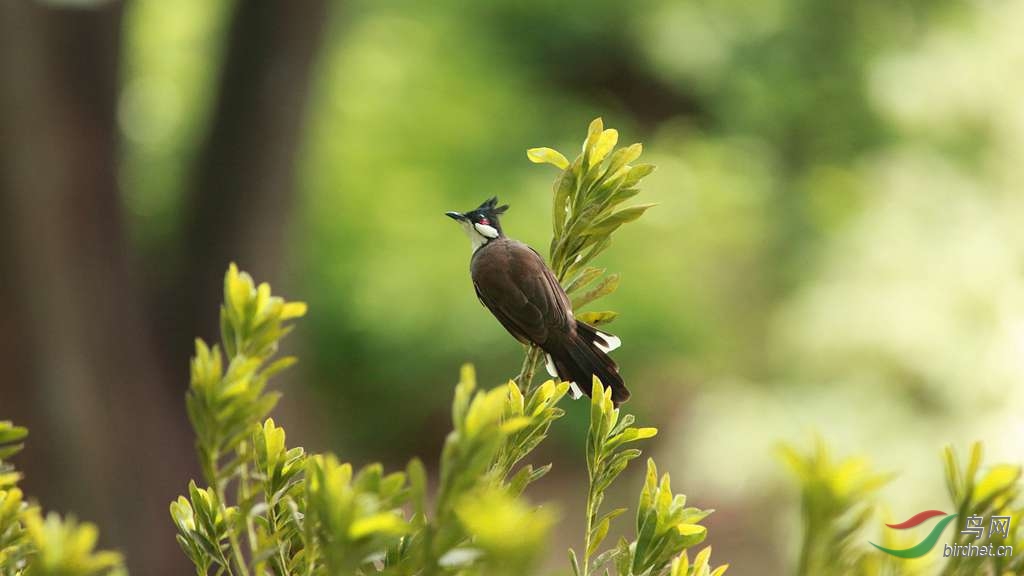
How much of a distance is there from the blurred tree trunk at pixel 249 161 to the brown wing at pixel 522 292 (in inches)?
104

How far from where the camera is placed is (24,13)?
2689 mm

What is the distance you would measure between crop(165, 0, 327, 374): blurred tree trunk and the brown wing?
2.65 m

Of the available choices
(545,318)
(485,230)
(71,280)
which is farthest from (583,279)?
(71,280)

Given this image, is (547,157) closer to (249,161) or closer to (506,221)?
(249,161)

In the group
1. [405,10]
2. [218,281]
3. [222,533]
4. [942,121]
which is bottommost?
[222,533]

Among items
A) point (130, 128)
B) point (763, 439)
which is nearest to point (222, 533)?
point (763, 439)

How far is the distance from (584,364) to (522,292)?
62mm

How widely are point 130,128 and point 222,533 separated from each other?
17.6 ft

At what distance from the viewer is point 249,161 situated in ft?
10.9

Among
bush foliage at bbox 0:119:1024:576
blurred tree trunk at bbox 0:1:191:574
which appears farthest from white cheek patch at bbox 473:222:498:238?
blurred tree trunk at bbox 0:1:191:574

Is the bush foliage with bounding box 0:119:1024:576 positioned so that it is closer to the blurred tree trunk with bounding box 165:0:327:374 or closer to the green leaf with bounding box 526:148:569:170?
the green leaf with bounding box 526:148:569:170

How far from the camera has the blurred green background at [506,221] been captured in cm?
289

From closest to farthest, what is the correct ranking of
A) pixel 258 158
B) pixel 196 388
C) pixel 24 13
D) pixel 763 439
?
pixel 196 388
pixel 24 13
pixel 258 158
pixel 763 439

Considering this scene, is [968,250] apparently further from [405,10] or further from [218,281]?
[405,10]
